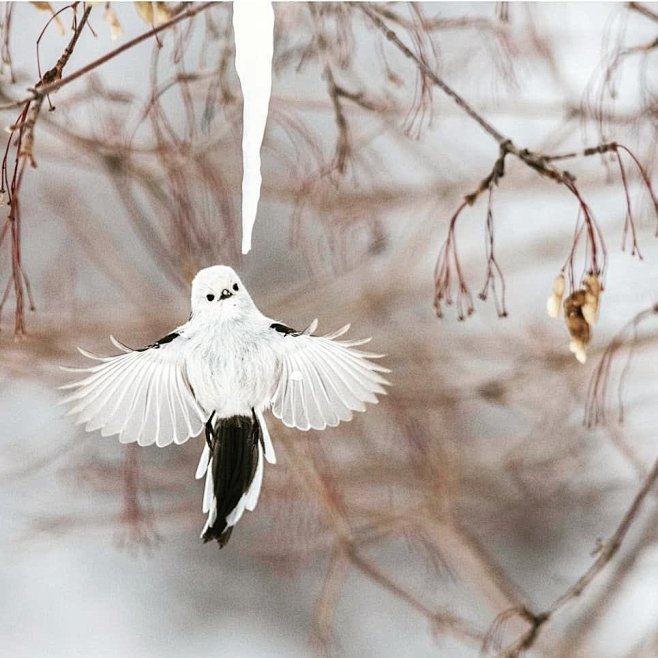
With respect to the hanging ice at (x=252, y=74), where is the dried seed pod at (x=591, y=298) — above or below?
below

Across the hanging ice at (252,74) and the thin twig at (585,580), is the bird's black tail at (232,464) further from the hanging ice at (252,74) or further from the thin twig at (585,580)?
the thin twig at (585,580)

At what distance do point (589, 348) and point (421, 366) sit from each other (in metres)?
0.20

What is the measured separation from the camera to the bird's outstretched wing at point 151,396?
30.4 inches

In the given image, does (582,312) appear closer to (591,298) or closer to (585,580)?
(591,298)

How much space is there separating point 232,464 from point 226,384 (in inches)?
3.3

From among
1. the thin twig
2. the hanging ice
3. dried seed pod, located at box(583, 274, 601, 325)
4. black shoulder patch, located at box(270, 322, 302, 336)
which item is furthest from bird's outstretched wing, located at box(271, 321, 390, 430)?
the thin twig

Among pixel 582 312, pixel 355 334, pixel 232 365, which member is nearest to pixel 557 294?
pixel 582 312

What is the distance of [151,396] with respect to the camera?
78 cm

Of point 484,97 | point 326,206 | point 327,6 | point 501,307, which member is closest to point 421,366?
point 501,307

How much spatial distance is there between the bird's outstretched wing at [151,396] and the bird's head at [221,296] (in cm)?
4

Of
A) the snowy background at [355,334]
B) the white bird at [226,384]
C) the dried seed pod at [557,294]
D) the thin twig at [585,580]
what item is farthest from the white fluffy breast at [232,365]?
the thin twig at [585,580]

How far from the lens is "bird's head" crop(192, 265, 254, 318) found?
76cm

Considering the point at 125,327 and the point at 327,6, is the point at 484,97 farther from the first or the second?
Result: the point at 125,327

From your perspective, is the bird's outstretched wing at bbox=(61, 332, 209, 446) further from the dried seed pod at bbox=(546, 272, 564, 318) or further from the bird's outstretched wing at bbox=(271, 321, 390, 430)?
the dried seed pod at bbox=(546, 272, 564, 318)
